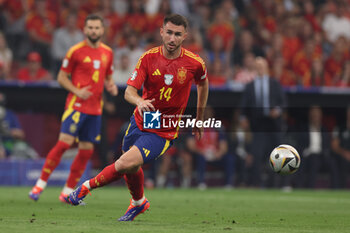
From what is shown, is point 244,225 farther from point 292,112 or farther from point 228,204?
point 292,112

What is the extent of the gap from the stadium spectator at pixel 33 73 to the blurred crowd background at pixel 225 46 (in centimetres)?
2

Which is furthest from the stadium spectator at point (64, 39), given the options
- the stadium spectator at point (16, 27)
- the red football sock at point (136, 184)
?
the red football sock at point (136, 184)

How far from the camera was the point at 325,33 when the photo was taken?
70.8ft

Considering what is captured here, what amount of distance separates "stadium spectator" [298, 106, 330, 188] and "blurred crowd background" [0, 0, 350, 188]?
0.02 meters

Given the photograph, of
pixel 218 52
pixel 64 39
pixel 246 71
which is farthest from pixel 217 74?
pixel 64 39

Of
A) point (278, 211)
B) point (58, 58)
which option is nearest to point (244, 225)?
point (278, 211)

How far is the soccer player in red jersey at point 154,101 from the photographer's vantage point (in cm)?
741

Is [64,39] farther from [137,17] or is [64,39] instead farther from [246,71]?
[246,71]

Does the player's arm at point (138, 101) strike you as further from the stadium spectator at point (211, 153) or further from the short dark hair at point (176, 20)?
the stadium spectator at point (211, 153)

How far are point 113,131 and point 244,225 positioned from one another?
28.7 ft

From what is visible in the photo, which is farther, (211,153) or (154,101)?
(211,153)

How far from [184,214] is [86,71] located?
296 cm

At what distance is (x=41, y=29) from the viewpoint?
17.7 meters

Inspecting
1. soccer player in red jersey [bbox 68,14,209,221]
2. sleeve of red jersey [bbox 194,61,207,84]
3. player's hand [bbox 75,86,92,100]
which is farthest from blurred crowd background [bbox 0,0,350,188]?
soccer player in red jersey [bbox 68,14,209,221]
